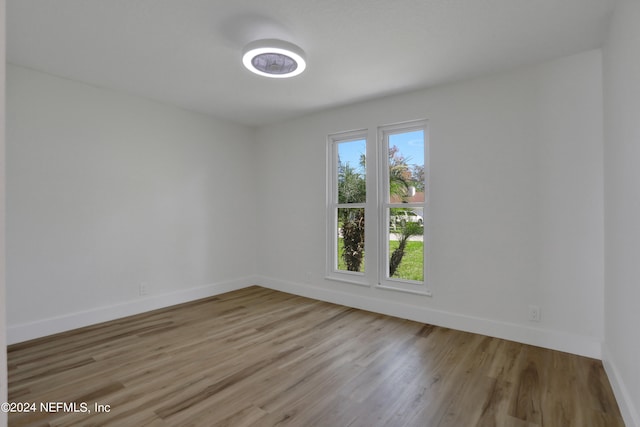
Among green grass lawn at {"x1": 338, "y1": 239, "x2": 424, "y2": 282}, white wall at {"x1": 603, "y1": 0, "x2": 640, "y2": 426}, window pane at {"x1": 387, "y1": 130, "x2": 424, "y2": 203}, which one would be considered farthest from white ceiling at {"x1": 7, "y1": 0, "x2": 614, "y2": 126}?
green grass lawn at {"x1": 338, "y1": 239, "x2": 424, "y2": 282}

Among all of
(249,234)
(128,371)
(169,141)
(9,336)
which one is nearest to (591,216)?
(128,371)

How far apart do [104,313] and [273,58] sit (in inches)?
128

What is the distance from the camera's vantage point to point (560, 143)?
9.05ft

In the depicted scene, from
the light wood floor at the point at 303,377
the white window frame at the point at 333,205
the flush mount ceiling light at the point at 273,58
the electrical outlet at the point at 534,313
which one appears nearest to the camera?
the light wood floor at the point at 303,377

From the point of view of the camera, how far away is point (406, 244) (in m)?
3.76

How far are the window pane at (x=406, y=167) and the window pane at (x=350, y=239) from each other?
0.57m

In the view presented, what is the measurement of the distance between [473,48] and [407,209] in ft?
5.79

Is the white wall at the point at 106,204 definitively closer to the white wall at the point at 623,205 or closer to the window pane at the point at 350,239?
the window pane at the point at 350,239

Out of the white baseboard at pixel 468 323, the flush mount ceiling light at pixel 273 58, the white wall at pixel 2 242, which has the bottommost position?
the white baseboard at pixel 468 323

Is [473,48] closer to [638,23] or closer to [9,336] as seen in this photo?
[638,23]

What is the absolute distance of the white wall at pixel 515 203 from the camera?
8.71 ft

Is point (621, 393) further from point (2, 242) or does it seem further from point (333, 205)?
point (333, 205)

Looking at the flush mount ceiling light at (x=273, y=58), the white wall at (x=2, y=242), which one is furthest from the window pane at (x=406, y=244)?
the white wall at (x=2, y=242)

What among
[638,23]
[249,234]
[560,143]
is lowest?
[249,234]
